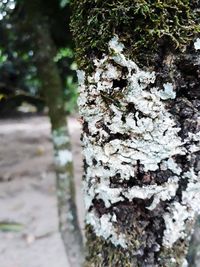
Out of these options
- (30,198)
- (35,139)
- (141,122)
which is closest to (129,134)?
(141,122)

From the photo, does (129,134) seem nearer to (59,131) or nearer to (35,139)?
A: (59,131)

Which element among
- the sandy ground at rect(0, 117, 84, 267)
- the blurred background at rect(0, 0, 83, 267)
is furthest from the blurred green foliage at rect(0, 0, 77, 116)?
the sandy ground at rect(0, 117, 84, 267)

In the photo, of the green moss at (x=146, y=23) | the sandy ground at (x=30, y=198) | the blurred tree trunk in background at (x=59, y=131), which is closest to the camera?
the green moss at (x=146, y=23)

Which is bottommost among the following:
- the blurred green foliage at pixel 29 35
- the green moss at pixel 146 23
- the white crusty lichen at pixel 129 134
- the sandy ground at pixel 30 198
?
the sandy ground at pixel 30 198

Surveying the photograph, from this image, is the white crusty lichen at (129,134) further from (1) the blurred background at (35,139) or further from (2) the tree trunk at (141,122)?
(1) the blurred background at (35,139)

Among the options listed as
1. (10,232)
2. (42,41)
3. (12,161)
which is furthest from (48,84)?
(12,161)

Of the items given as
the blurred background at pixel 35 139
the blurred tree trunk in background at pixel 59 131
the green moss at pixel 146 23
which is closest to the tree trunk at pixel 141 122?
the green moss at pixel 146 23

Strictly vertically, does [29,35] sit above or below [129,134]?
above
